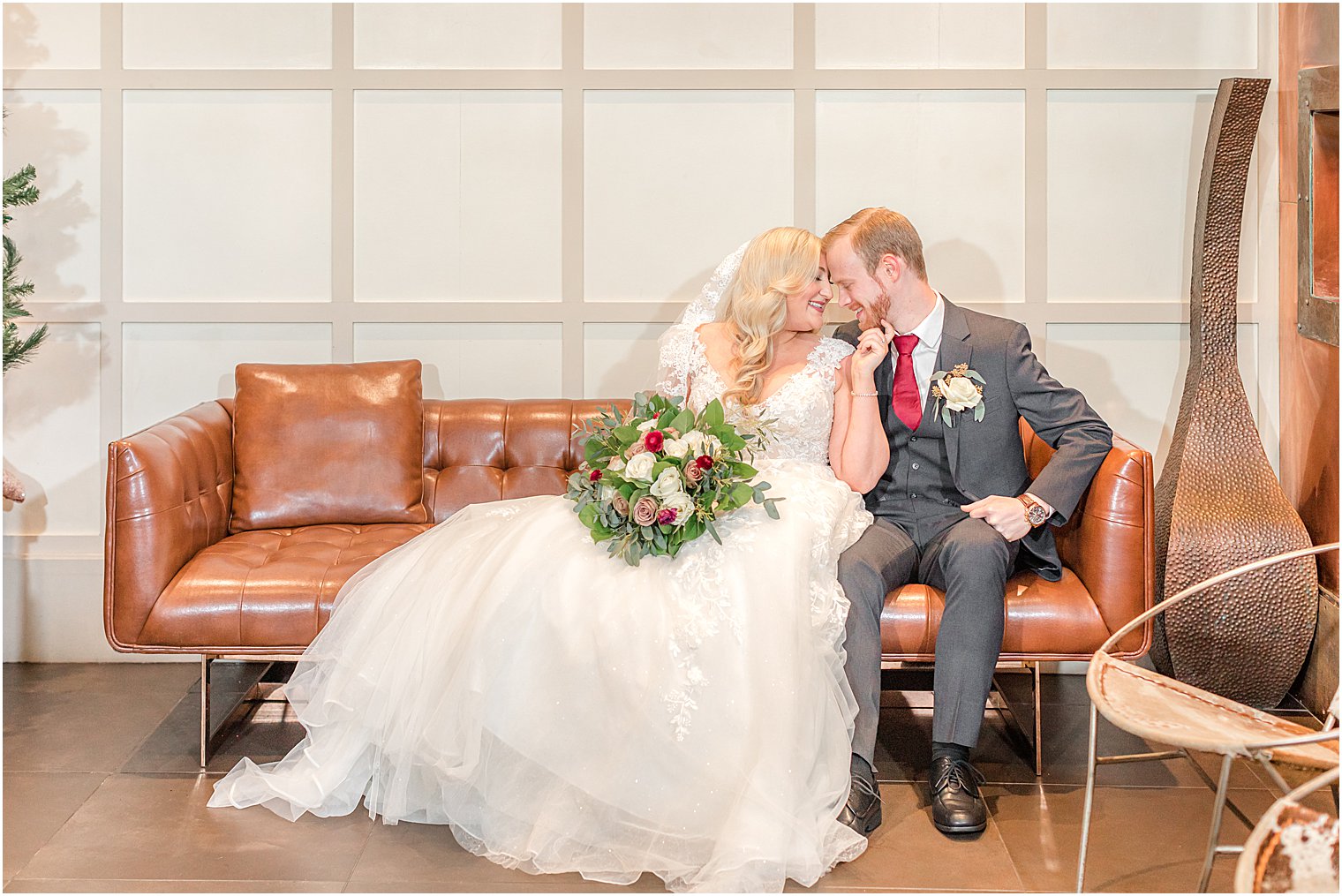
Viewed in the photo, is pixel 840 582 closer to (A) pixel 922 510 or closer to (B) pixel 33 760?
(A) pixel 922 510

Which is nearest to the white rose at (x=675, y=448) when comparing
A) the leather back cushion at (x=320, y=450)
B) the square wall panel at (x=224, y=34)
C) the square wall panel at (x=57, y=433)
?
the leather back cushion at (x=320, y=450)

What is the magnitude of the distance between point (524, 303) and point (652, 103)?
0.83 m

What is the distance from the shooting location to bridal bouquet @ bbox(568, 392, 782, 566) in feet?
10.2

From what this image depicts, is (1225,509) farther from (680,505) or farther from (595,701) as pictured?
(595,701)

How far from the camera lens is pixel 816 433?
3635 millimetres

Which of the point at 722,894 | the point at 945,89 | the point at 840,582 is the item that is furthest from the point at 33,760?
the point at 945,89

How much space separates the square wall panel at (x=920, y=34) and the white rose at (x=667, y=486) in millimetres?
2014

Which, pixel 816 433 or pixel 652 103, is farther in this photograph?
pixel 652 103

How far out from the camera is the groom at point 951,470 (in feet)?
10.7

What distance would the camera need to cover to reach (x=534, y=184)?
14.8 ft

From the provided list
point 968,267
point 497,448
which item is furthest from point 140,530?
point 968,267

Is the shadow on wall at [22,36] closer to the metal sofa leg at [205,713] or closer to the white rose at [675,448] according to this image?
the metal sofa leg at [205,713]

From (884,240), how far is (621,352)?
121cm

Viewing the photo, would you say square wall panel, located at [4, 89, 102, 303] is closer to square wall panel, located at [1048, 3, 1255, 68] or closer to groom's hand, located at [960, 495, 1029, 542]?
groom's hand, located at [960, 495, 1029, 542]
